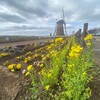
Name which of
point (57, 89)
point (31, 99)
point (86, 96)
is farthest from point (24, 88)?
point (86, 96)

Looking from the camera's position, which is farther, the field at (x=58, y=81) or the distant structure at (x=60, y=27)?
the distant structure at (x=60, y=27)

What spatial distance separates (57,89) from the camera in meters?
5.29

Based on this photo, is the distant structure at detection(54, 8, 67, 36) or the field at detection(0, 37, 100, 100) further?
the distant structure at detection(54, 8, 67, 36)

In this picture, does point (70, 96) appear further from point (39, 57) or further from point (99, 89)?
point (39, 57)

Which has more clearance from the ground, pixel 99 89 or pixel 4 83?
pixel 99 89

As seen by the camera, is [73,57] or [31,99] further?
[31,99]

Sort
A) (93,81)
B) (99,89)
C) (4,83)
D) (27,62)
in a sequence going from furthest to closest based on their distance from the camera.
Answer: (27,62) < (4,83) < (93,81) < (99,89)

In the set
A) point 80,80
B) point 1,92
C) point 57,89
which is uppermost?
point 80,80

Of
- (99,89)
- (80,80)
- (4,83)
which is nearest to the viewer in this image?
(80,80)

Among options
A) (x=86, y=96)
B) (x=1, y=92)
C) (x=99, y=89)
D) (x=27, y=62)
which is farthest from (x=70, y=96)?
(x=27, y=62)

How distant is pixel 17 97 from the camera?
5906 mm

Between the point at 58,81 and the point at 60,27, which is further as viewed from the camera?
the point at 60,27

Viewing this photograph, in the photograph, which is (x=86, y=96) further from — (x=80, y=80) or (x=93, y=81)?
(x=93, y=81)

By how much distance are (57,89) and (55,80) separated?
22 cm
